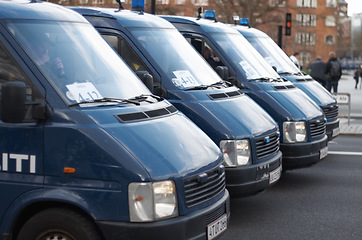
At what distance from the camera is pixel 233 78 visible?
9.99 metres

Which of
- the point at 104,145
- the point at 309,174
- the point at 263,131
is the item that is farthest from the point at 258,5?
the point at 104,145

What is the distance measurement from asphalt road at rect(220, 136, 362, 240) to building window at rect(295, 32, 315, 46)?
3834 inches

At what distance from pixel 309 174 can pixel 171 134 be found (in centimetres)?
615

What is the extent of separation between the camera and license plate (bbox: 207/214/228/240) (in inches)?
→ 210

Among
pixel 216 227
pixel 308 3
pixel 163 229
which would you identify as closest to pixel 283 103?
pixel 216 227

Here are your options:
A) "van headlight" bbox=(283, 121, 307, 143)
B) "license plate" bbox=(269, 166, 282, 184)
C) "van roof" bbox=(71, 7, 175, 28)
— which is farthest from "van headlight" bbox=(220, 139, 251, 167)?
"van headlight" bbox=(283, 121, 307, 143)

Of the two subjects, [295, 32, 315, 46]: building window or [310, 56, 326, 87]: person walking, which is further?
[295, 32, 315, 46]: building window

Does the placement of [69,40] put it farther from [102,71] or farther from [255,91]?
[255,91]

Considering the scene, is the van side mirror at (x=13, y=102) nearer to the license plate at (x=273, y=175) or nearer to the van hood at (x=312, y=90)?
the license plate at (x=273, y=175)

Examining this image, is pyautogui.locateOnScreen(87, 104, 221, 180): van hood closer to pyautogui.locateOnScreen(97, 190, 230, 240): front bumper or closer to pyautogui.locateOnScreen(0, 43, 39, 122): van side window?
pyautogui.locateOnScreen(97, 190, 230, 240): front bumper

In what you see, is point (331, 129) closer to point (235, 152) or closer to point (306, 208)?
point (306, 208)

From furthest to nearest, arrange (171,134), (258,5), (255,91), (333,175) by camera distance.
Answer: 1. (258,5)
2. (333,175)
3. (255,91)
4. (171,134)

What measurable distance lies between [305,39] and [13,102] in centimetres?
10705

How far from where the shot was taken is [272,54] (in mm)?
12734
